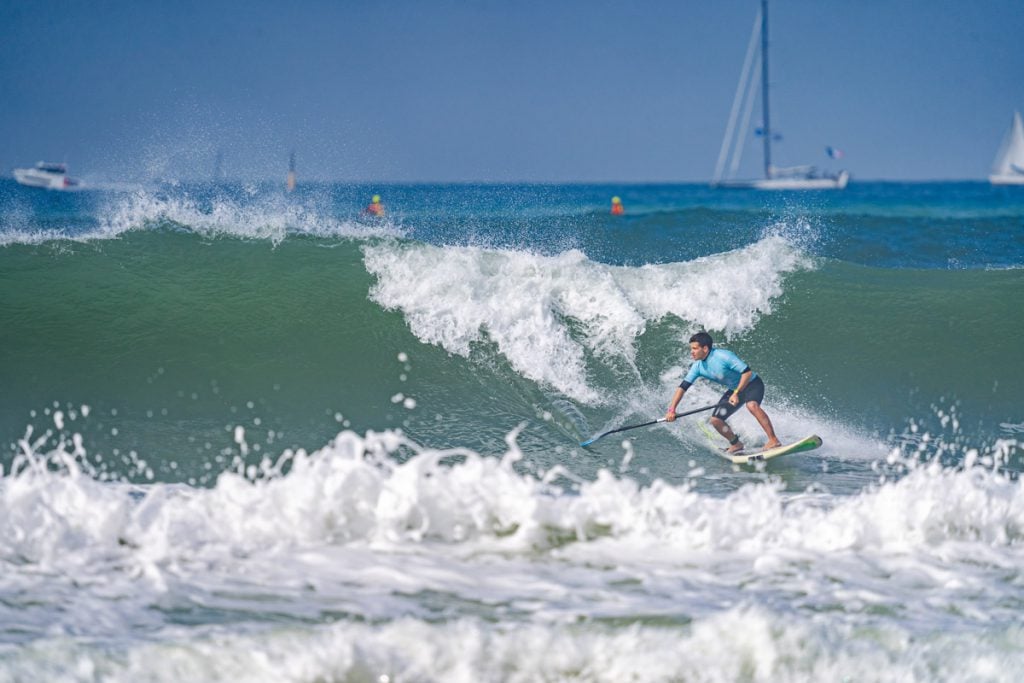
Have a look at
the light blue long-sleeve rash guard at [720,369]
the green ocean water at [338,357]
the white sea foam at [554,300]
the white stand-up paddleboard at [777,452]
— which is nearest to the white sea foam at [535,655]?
the green ocean water at [338,357]

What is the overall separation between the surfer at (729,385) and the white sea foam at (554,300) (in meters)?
1.32

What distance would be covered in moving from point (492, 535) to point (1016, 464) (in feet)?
17.0

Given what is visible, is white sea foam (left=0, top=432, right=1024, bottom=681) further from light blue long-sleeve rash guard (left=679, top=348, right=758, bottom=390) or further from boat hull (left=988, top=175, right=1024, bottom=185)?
boat hull (left=988, top=175, right=1024, bottom=185)

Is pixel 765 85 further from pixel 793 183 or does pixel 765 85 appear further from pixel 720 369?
pixel 720 369

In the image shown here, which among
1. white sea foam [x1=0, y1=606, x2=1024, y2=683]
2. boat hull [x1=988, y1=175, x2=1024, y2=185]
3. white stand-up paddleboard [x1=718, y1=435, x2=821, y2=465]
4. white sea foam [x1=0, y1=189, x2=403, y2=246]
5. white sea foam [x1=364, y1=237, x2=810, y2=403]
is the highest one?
boat hull [x1=988, y1=175, x2=1024, y2=185]

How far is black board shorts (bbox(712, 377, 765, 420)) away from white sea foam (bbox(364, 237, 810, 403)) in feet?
4.89

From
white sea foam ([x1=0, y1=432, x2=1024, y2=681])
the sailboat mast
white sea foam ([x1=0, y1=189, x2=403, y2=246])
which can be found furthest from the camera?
the sailboat mast

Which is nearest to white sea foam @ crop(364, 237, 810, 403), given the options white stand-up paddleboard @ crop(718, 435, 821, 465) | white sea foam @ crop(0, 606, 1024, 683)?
white stand-up paddleboard @ crop(718, 435, 821, 465)

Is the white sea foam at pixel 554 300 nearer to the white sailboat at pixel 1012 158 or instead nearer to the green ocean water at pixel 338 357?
the green ocean water at pixel 338 357

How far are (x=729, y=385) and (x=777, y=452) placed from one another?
754 mm

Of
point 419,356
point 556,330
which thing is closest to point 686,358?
point 556,330

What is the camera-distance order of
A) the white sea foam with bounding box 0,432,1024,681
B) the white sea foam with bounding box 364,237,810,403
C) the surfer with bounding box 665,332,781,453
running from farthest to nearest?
the white sea foam with bounding box 364,237,810,403 → the surfer with bounding box 665,332,781,453 → the white sea foam with bounding box 0,432,1024,681

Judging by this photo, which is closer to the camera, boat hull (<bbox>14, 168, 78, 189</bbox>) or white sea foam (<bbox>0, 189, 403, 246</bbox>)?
white sea foam (<bbox>0, 189, 403, 246</bbox>)

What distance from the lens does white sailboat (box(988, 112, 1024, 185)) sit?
5790 centimetres
